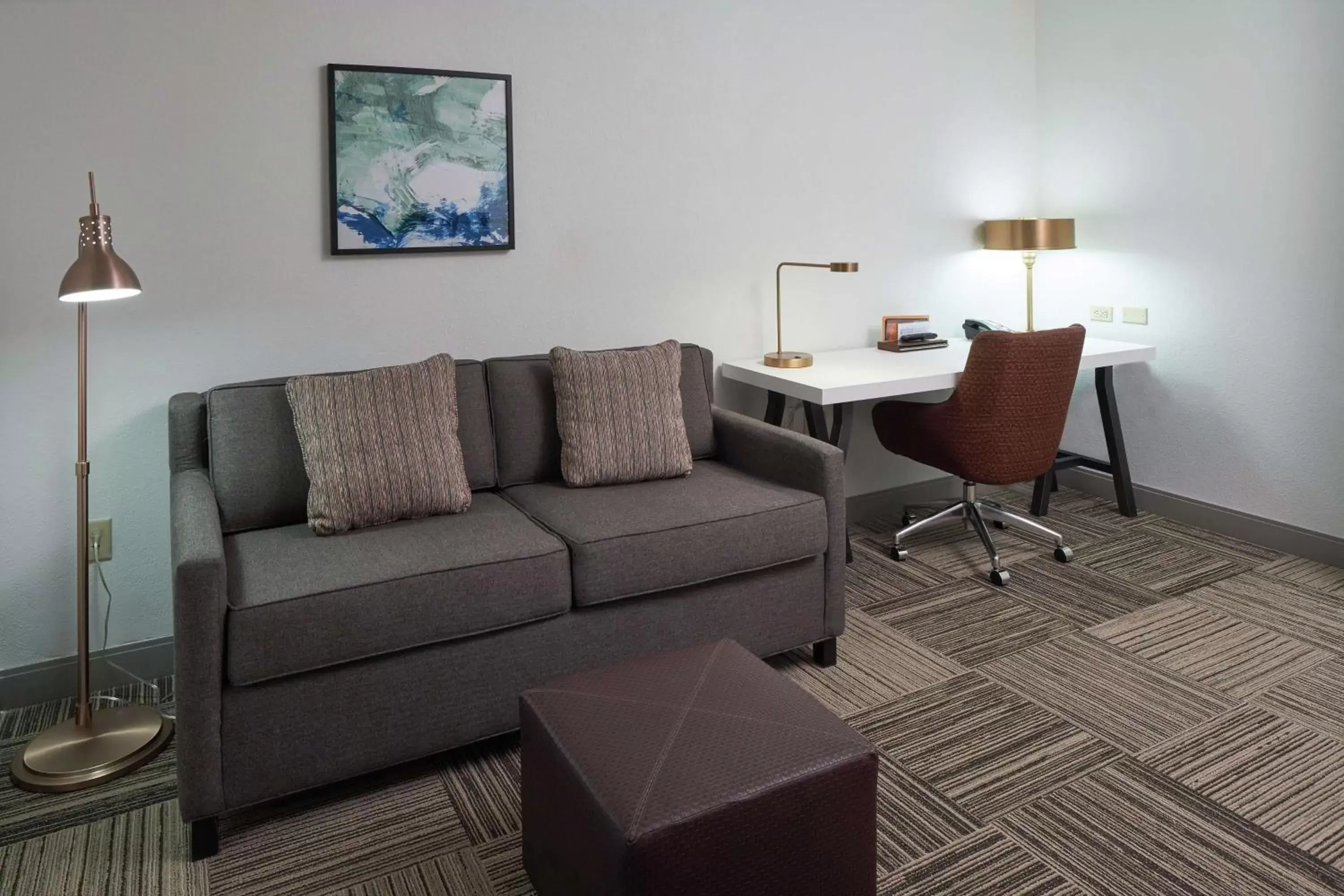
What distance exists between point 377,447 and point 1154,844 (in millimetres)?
1954

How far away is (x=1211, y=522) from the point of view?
384 centimetres

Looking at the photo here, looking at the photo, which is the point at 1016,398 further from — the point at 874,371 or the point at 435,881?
the point at 435,881

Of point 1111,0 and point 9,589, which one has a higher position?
point 1111,0

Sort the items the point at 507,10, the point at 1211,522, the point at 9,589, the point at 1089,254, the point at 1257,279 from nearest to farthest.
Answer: the point at 9,589 < the point at 507,10 < the point at 1257,279 < the point at 1211,522 < the point at 1089,254

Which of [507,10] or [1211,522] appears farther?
[1211,522]

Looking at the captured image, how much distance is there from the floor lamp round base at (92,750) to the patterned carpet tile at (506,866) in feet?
3.07

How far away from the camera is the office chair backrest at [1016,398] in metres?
3.18

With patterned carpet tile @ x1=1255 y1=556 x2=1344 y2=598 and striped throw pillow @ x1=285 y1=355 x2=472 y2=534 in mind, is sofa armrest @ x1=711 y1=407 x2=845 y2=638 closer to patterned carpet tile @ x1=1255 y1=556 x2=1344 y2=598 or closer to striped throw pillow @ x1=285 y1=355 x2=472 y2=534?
striped throw pillow @ x1=285 y1=355 x2=472 y2=534

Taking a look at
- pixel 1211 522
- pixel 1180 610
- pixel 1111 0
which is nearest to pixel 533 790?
pixel 1180 610

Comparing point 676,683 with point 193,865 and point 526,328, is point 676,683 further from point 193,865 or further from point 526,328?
point 526,328

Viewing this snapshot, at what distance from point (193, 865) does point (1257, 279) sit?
373 cm

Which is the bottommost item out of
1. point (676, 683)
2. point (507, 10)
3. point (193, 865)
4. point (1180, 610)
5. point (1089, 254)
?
point (193, 865)

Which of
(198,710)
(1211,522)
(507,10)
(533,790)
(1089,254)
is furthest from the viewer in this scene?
(1089,254)

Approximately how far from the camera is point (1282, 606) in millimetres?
3133
